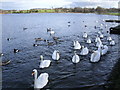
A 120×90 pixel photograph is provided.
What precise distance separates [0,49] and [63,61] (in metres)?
9.19

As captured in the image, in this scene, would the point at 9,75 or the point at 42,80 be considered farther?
the point at 9,75

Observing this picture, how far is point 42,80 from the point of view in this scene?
10.4 meters

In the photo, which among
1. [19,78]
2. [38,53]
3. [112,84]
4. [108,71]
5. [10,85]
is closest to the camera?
[112,84]

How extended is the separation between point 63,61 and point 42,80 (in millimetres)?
5082

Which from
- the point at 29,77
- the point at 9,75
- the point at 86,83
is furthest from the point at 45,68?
the point at 86,83

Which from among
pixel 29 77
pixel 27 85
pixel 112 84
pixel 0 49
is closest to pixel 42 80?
pixel 27 85

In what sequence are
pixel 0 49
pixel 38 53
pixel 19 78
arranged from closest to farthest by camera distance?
pixel 19 78 → pixel 38 53 → pixel 0 49

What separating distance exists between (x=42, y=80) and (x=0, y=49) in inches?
462

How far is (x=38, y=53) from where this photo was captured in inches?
714

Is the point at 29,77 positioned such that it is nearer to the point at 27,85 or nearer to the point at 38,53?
the point at 27,85

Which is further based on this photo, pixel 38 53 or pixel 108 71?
pixel 38 53

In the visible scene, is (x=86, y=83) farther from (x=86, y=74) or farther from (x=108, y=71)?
(x=108, y=71)

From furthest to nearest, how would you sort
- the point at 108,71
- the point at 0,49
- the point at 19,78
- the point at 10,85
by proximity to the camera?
1. the point at 0,49
2. the point at 108,71
3. the point at 19,78
4. the point at 10,85

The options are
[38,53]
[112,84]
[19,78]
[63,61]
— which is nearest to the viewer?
[112,84]
